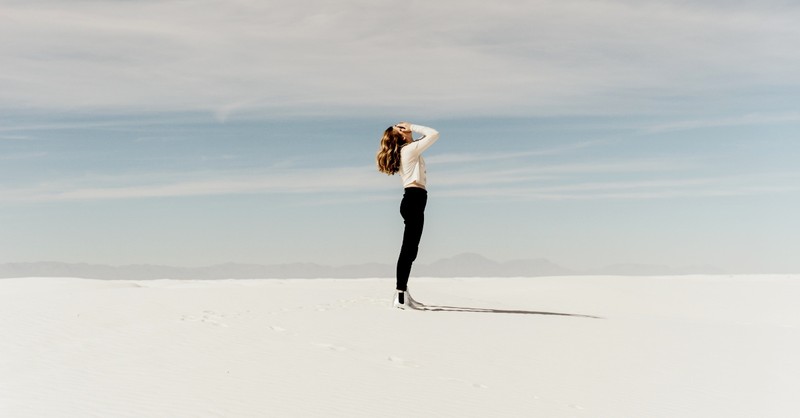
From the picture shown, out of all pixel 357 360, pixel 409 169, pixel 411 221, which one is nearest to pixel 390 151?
pixel 409 169

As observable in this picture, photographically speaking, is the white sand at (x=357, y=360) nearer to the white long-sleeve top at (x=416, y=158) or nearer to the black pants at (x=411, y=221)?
the black pants at (x=411, y=221)

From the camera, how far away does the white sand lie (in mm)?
6188

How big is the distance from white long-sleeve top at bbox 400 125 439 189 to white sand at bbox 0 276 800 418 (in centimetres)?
186

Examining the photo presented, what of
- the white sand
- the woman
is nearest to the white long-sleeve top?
the woman

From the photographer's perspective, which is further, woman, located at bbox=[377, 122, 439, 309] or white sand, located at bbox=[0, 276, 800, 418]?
woman, located at bbox=[377, 122, 439, 309]

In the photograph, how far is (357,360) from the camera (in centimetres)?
771

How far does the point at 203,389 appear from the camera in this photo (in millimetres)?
6246

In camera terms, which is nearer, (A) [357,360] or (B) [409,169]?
(A) [357,360]

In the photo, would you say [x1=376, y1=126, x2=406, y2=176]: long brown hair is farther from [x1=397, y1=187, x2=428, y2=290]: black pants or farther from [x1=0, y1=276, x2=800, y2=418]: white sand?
[x1=0, y1=276, x2=800, y2=418]: white sand

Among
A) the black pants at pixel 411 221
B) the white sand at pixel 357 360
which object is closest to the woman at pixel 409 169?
the black pants at pixel 411 221

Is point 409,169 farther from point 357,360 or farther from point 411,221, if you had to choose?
point 357,360

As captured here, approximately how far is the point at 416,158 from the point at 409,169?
183mm

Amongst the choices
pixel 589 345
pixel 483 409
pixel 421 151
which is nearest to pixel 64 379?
pixel 483 409

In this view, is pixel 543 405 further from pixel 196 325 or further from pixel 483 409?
pixel 196 325
